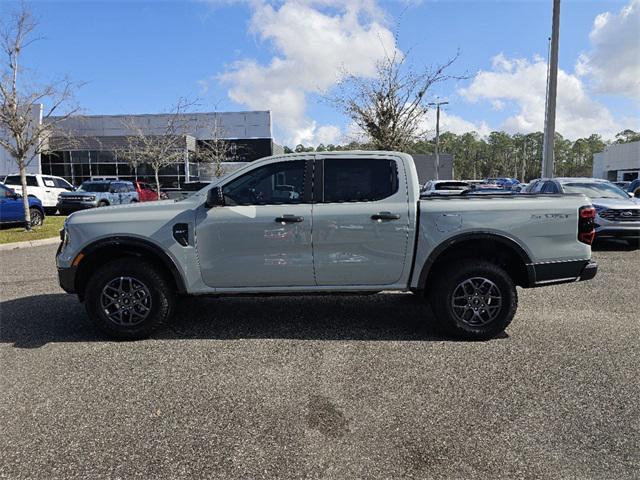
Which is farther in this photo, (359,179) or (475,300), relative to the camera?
(359,179)

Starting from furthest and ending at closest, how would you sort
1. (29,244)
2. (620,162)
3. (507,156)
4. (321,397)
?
(507,156) < (620,162) < (29,244) < (321,397)

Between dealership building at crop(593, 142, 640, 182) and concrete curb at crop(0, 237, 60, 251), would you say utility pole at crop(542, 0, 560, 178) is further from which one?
dealership building at crop(593, 142, 640, 182)

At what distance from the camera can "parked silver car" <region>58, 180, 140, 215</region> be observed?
18578 millimetres

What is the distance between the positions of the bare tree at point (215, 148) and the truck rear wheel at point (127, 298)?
33288 mm

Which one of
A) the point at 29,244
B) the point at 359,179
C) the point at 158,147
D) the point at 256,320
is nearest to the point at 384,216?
the point at 359,179

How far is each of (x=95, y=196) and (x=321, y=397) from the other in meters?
18.3

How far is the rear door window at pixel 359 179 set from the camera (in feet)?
15.1

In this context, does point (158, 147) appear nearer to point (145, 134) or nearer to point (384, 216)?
point (145, 134)

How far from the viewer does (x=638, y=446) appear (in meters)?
2.80

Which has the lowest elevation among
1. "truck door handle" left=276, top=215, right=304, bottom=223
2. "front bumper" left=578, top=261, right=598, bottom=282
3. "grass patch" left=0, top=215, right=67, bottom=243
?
"grass patch" left=0, top=215, right=67, bottom=243

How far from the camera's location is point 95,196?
18.9 metres

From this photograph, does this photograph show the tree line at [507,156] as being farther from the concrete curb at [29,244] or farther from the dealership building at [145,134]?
the concrete curb at [29,244]

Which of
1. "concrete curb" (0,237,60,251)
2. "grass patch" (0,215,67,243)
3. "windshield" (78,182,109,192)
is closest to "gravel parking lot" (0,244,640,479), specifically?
"concrete curb" (0,237,60,251)

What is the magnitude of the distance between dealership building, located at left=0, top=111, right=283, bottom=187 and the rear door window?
32530 mm
